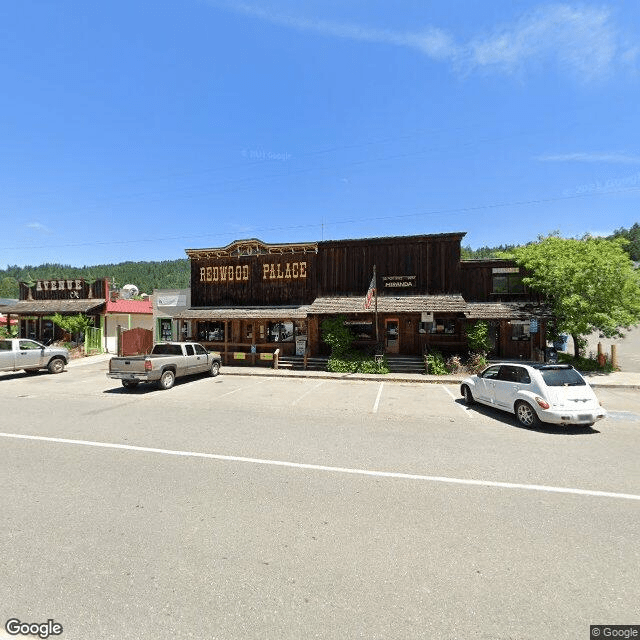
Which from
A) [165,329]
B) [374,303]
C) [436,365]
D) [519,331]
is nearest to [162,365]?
[374,303]

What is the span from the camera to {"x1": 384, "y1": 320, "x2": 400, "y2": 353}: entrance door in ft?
72.2

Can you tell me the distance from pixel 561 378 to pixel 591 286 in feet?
38.9

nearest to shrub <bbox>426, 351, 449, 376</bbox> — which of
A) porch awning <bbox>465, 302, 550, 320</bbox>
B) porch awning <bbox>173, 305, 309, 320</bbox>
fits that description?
porch awning <bbox>465, 302, 550, 320</bbox>

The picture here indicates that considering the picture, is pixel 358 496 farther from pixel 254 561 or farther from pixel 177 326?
pixel 177 326

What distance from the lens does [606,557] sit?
3.94 m

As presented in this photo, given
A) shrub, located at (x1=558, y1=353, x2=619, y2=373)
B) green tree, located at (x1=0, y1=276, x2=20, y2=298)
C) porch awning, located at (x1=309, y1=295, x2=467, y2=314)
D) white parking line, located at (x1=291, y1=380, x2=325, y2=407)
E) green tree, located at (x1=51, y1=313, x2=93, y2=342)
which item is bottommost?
white parking line, located at (x1=291, y1=380, x2=325, y2=407)

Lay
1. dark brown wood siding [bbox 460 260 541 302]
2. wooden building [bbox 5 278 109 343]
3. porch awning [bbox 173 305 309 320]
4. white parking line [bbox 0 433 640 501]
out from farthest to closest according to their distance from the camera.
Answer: wooden building [bbox 5 278 109 343] → porch awning [bbox 173 305 309 320] → dark brown wood siding [bbox 460 260 541 302] → white parking line [bbox 0 433 640 501]

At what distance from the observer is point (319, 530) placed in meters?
4.48

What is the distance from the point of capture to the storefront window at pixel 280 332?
23844mm

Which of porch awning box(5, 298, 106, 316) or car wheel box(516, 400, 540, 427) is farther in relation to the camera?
porch awning box(5, 298, 106, 316)

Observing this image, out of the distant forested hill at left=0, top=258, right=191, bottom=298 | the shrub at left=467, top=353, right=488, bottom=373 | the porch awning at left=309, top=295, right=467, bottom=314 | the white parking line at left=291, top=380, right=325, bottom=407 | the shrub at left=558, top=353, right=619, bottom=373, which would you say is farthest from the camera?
the distant forested hill at left=0, top=258, right=191, bottom=298

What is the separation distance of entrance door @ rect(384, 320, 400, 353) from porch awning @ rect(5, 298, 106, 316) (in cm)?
2256

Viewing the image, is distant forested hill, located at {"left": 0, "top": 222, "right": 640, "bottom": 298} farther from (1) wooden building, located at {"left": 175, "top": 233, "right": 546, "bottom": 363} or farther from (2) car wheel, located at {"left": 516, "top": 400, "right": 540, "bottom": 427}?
(2) car wheel, located at {"left": 516, "top": 400, "right": 540, "bottom": 427}

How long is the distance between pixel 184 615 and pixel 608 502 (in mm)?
5678
